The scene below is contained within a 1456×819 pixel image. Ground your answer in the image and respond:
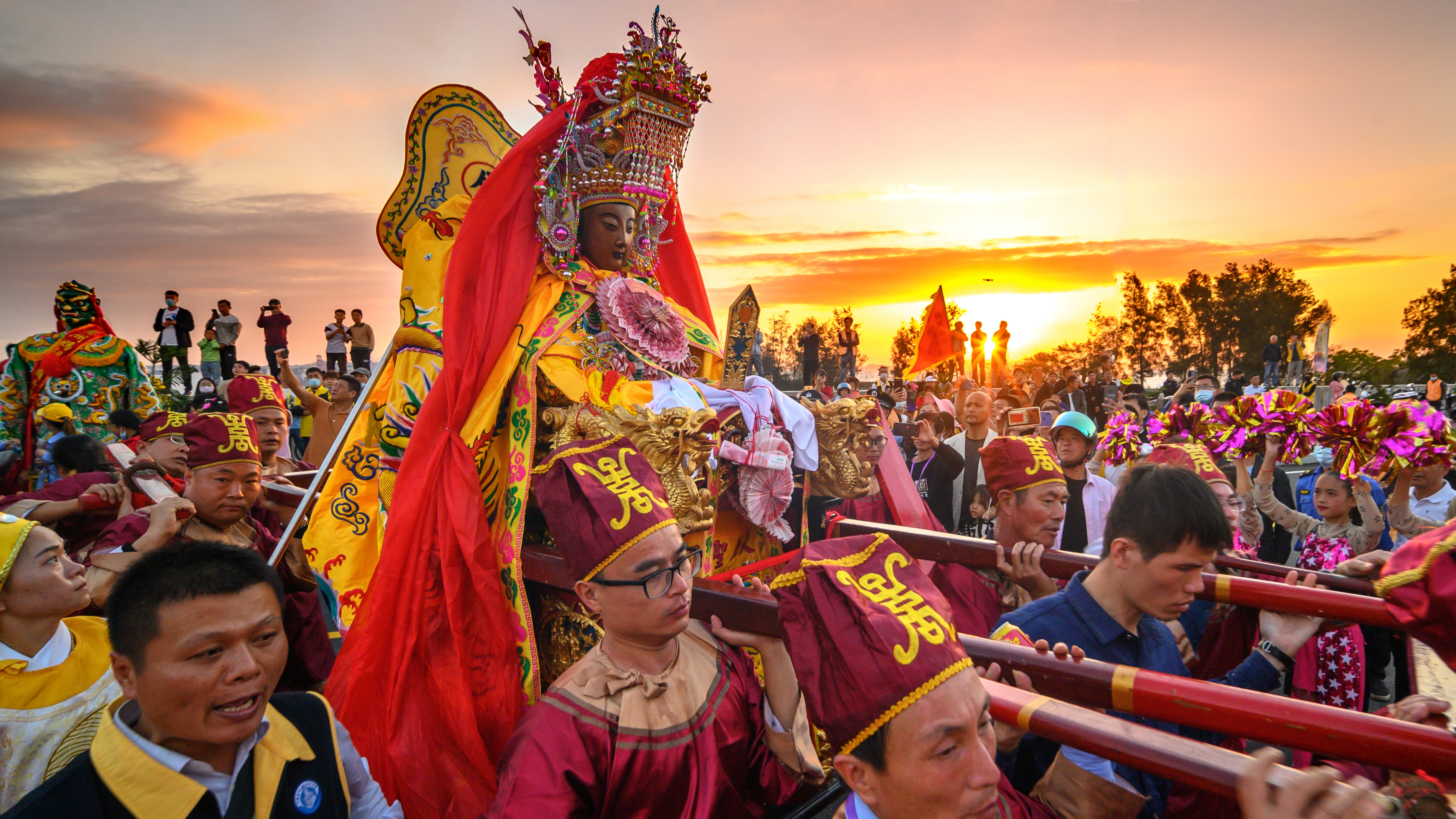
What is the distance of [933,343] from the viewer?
1119 cm

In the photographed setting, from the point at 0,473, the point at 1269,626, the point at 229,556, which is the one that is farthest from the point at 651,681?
the point at 0,473

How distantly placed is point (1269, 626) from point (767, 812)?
1.75m

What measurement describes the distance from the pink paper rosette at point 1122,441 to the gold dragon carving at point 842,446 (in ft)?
6.01

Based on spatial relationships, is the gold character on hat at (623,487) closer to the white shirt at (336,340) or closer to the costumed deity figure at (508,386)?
the costumed deity figure at (508,386)

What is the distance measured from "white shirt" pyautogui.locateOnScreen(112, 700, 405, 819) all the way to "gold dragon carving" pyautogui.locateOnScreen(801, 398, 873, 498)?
2.78 metres

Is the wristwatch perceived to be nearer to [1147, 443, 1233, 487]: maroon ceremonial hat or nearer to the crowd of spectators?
[1147, 443, 1233, 487]: maroon ceremonial hat

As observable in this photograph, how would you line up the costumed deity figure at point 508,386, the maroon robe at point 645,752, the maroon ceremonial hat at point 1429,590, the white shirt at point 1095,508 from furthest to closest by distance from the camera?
the white shirt at point 1095,508, the costumed deity figure at point 508,386, the maroon robe at point 645,752, the maroon ceremonial hat at point 1429,590

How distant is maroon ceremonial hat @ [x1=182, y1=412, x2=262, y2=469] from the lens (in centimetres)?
335

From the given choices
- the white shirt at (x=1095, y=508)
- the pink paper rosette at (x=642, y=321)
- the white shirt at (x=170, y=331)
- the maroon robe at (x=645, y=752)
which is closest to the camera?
the maroon robe at (x=645, y=752)

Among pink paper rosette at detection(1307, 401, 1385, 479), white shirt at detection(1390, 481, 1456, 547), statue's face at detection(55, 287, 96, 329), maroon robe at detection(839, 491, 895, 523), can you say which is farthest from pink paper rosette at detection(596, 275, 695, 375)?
statue's face at detection(55, 287, 96, 329)

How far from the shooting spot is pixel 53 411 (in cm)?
631

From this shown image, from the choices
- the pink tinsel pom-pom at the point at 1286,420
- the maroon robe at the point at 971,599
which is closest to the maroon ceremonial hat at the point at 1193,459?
the pink tinsel pom-pom at the point at 1286,420

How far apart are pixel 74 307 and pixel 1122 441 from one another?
9.60m

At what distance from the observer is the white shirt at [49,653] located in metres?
2.19
